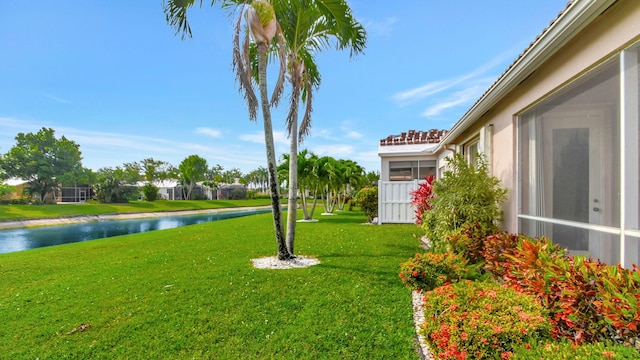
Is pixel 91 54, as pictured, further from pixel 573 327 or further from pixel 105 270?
pixel 573 327

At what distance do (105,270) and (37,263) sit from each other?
2.94m

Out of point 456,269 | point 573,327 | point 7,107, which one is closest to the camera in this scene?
point 573,327

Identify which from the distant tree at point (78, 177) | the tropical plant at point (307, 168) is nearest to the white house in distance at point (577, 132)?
the tropical plant at point (307, 168)

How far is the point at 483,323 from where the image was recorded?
2396 mm

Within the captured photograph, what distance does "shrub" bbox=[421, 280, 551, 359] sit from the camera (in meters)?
2.27

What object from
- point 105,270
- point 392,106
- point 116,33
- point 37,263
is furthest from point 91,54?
point 392,106

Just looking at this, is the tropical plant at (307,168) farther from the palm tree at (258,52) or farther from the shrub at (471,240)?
the shrub at (471,240)

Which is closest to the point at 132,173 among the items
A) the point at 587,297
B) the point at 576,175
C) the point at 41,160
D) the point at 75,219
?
the point at 41,160

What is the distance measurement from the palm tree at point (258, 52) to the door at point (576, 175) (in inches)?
192

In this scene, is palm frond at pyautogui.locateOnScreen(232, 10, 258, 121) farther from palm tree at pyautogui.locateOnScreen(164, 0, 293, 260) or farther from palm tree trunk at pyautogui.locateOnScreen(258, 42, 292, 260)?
palm tree trunk at pyautogui.locateOnScreen(258, 42, 292, 260)

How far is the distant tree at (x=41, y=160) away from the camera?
Result: 1538 inches

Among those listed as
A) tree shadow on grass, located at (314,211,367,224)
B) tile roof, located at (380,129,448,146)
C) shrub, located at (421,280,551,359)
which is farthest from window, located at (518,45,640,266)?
tile roof, located at (380,129,448,146)

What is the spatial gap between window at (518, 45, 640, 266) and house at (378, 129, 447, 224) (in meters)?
7.93

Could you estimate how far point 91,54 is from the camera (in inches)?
699
